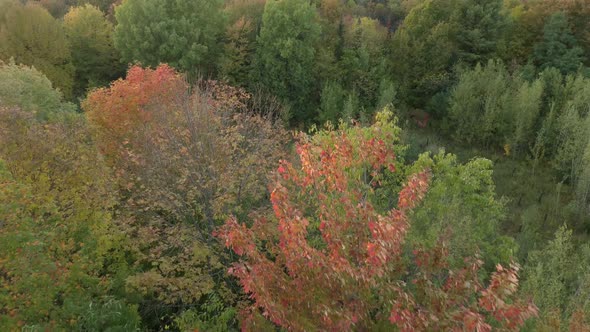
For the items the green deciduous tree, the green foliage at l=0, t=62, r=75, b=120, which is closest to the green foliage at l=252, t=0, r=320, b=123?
the green foliage at l=0, t=62, r=75, b=120

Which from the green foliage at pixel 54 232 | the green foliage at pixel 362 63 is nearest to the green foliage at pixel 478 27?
the green foliage at pixel 362 63

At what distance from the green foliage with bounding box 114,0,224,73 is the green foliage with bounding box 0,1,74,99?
432cm

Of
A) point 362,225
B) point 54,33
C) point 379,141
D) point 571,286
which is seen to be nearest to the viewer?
point 362,225

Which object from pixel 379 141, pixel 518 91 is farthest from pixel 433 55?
pixel 379 141

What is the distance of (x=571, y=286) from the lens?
20875 mm

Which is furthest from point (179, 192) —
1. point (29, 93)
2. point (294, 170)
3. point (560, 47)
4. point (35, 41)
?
point (560, 47)

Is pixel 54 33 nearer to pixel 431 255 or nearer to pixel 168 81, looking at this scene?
pixel 168 81

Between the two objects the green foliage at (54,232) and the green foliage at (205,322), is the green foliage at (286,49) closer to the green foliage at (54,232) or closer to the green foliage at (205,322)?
the green foliage at (54,232)

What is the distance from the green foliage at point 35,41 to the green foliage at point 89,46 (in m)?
1.98

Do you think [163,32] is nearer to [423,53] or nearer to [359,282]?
[423,53]

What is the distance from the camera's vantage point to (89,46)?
3681cm

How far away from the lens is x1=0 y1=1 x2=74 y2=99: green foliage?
32.4m

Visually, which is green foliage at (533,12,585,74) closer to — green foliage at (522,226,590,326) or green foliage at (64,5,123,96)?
green foliage at (522,226,590,326)

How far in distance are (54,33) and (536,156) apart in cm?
3811
